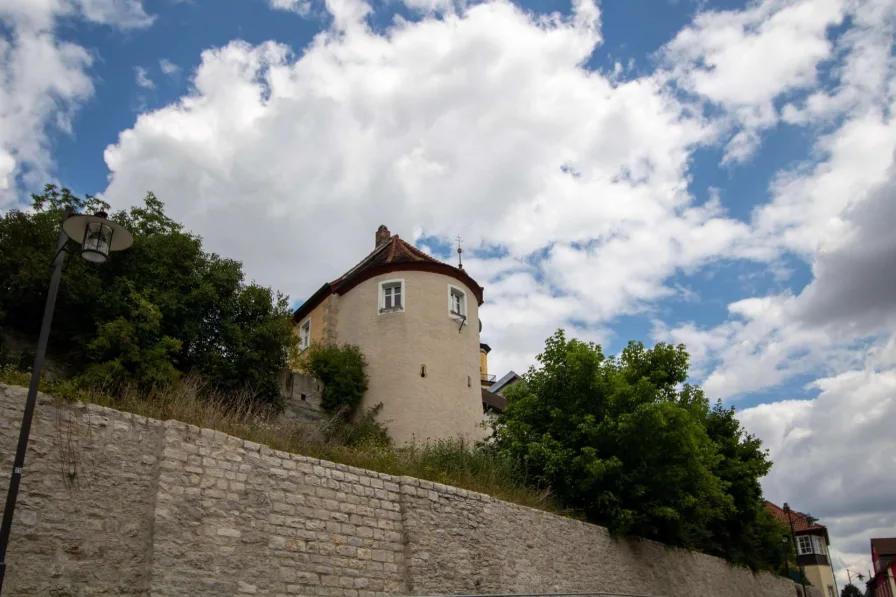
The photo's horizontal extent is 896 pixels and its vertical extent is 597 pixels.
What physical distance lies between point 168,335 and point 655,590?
14.8 meters

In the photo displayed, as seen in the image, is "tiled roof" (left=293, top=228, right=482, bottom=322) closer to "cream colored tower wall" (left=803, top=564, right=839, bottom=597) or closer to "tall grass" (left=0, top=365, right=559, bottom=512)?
"tall grass" (left=0, top=365, right=559, bottom=512)

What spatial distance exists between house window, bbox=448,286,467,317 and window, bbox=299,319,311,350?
20.6 ft

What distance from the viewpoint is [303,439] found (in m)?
12.7

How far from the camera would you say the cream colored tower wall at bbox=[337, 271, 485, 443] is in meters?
23.3

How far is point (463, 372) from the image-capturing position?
81.4ft

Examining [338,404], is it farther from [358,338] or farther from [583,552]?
[583,552]

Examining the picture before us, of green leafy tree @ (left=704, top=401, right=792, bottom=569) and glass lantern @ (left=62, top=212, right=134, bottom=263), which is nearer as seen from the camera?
glass lantern @ (left=62, top=212, right=134, bottom=263)

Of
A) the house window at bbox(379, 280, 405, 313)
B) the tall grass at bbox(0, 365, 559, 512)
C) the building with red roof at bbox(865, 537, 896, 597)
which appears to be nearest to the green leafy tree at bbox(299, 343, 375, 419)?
the house window at bbox(379, 280, 405, 313)

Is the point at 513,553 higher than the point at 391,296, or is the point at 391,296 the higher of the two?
the point at 391,296

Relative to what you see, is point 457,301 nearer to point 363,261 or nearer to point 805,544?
point 363,261

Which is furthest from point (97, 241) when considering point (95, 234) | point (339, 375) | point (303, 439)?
point (339, 375)

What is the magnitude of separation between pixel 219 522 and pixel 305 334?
19075mm

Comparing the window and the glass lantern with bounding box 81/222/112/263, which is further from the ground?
the window

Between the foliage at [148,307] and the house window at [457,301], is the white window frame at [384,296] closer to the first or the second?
the house window at [457,301]
